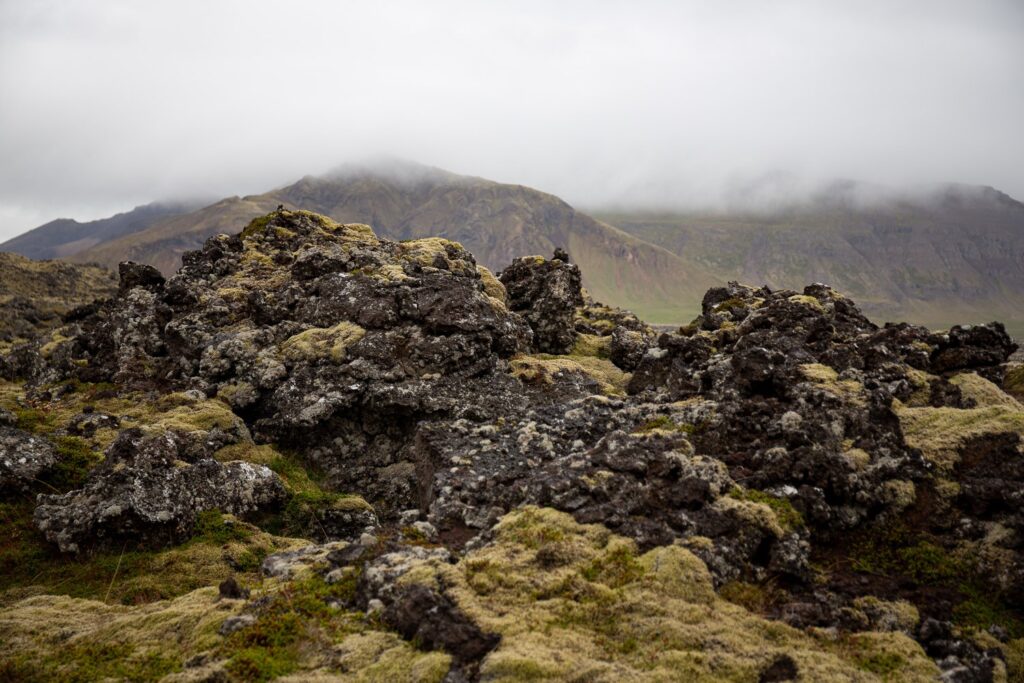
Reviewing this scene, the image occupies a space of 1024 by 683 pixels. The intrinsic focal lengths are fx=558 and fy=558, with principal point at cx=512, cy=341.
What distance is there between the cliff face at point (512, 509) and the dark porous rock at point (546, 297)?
9.87 meters

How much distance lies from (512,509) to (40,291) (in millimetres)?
151929

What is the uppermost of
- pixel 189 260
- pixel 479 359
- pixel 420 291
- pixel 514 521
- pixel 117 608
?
pixel 189 260

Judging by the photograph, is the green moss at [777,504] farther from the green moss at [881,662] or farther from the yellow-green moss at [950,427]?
the yellow-green moss at [950,427]

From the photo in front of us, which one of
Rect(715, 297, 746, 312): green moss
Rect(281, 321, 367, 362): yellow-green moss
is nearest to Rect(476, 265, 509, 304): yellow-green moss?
Rect(281, 321, 367, 362): yellow-green moss

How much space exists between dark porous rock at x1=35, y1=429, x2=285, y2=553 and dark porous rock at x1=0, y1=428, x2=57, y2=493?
1634 millimetres

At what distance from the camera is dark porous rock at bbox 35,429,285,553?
17.8m

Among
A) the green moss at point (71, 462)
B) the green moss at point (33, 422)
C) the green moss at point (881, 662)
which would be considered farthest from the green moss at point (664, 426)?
the green moss at point (33, 422)

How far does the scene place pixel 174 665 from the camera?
11516 millimetres

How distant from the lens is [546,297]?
44906 millimetres

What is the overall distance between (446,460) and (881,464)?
14738 mm

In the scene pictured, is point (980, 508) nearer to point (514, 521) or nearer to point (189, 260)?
point (514, 521)

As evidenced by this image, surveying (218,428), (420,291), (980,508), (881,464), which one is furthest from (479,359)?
(980,508)

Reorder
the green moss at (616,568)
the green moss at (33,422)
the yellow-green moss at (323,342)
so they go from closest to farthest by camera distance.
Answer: the green moss at (616,568) → the green moss at (33,422) → the yellow-green moss at (323,342)

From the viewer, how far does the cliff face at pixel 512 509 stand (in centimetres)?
1169
